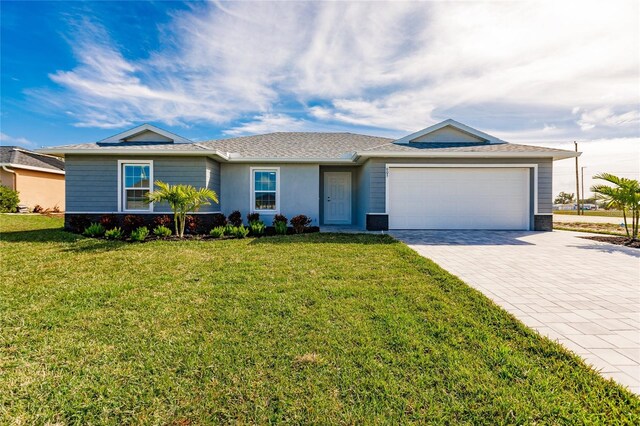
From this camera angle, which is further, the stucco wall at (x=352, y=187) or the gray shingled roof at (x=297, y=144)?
the stucco wall at (x=352, y=187)

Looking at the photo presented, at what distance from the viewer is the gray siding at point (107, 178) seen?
10.4 metres

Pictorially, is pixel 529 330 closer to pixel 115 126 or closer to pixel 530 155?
pixel 530 155

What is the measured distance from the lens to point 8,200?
14.9 meters

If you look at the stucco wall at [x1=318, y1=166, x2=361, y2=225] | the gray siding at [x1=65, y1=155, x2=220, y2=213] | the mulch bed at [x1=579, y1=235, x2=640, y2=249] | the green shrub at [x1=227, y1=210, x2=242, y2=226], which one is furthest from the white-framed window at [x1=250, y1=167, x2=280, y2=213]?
the mulch bed at [x1=579, y1=235, x2=640, y2=249]

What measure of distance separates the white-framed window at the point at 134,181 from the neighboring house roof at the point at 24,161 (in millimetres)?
9992

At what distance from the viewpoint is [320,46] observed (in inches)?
383

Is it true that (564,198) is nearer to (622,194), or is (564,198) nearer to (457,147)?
(622,194)

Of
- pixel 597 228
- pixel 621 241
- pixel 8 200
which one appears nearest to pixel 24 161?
pixel 8 200

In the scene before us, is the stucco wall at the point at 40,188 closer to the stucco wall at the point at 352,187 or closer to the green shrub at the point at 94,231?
the green shrub at the point at 94,231

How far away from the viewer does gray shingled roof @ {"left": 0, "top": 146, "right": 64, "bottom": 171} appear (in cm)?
1655

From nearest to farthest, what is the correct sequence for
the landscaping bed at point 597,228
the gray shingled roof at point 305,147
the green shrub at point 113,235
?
the green shrub at point 113,235 → the gray shingled roof at point 305,147 → the landscaping bed at point 597,228

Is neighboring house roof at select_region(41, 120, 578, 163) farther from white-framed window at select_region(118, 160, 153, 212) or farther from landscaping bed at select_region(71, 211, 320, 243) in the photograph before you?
landscaping bed at select_region(71, 211, 320, 243)

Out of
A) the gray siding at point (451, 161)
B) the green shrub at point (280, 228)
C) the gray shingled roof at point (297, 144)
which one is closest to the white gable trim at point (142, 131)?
the gray shingled roof at point (297, 144)

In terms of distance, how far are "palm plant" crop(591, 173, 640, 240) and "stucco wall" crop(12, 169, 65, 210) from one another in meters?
27.4
